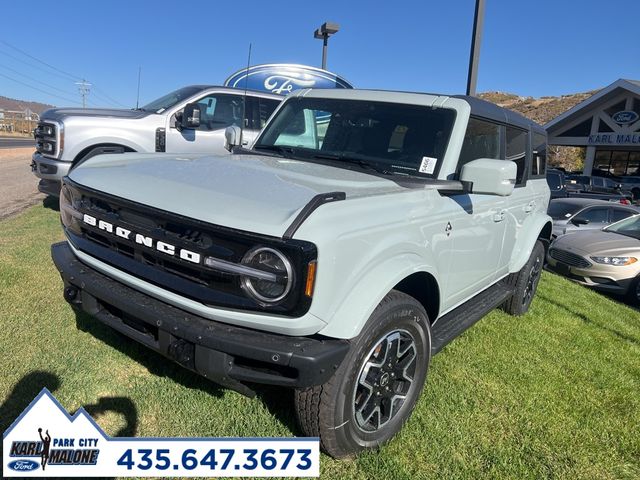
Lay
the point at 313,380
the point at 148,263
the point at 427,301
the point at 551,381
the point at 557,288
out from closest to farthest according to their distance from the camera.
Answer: the point at 313,380, the point at 148,263, the point at 427,301, the point at 551,381, the point at 557,288

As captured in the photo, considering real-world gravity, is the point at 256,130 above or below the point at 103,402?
above

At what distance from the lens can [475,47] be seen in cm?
714

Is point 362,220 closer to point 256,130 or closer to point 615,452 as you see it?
point 615,452

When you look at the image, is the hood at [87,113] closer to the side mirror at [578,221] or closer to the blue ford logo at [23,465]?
the blue ford logo at [23,465]

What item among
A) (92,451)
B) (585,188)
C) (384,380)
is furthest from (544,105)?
(92,451)

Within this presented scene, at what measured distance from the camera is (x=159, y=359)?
3.35m

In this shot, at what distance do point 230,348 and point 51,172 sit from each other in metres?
5.66

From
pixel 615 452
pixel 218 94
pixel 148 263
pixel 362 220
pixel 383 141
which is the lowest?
pixel 615 452

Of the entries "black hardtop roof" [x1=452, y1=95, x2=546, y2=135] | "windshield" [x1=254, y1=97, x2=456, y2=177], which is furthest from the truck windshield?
"black hardtop roof" [x1=452, y1=95, x2=546, y2=135]

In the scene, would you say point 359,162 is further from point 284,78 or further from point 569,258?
point 284,78

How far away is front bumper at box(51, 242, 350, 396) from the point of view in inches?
80.5

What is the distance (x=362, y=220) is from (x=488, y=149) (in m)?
2.05

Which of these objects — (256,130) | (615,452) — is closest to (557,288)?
(615,452)

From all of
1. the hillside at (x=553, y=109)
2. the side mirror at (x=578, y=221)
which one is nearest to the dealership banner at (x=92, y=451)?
the side mirror at (x=578, y=221)
